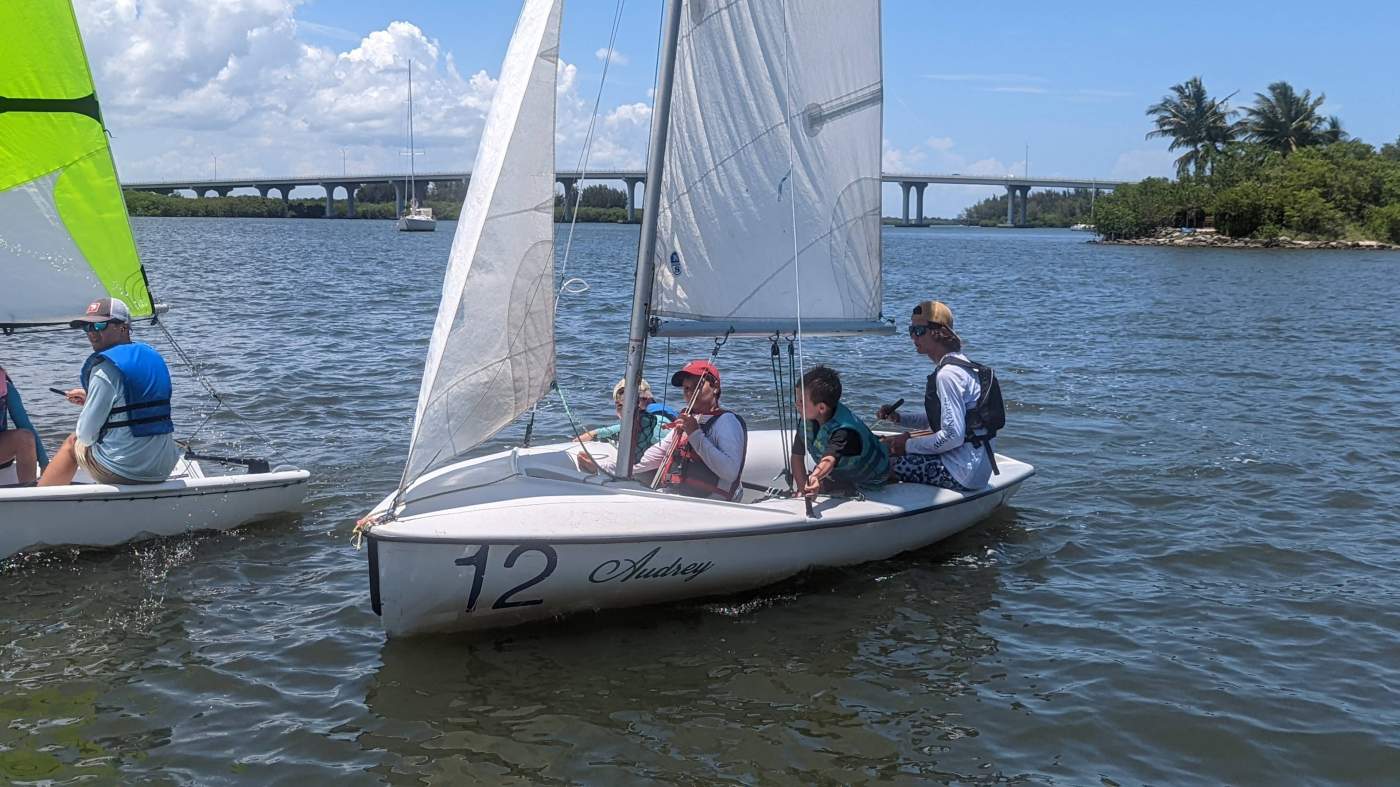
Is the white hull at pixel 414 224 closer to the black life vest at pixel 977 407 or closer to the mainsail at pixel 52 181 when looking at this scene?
the mainsail at pixel 52 181

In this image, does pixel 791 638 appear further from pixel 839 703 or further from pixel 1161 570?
pixel 1161 570

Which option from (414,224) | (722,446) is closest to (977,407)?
(722,446)

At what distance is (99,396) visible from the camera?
7672mm

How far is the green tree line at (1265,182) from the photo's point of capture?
2458 inches

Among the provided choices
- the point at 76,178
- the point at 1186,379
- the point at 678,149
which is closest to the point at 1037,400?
the point at 1186,379

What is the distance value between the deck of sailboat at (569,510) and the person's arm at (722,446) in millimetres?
341

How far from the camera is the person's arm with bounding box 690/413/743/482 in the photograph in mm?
7578

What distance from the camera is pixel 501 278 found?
6.59 metres

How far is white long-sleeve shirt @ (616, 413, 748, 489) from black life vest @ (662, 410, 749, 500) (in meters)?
0.03

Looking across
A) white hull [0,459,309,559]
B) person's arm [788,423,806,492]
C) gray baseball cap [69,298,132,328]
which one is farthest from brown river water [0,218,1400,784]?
gray baseball cap [69,298,132,328]

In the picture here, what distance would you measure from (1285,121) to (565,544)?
82.8m

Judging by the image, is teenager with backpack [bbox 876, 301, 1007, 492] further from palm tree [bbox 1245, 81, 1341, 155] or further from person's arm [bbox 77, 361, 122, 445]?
palm tree [bbox 1245, 81, 1341, 155]

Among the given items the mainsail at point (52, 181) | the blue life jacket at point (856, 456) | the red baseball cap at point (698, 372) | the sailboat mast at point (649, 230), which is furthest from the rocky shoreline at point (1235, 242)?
the mainsail at point (52, 181)

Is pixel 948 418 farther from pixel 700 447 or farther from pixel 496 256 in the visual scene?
pixel 496 256
